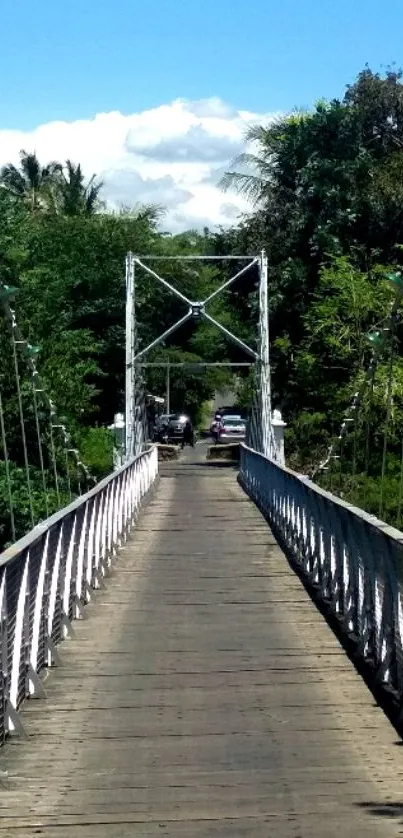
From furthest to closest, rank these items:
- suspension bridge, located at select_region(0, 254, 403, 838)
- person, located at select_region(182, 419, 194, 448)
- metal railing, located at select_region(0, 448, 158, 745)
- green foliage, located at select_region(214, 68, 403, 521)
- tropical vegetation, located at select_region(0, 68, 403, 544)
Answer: person, located at select_region(182, 419, 194, 448), green foliage, located at select_region(214, 68, 403, 521), tropical vegetation, located at select_region(0, 68, 403, 544), metal railing, located at select_region(0, 448, 158, 745), suspension bridge, located at select_region(0, 254, 403, 838)

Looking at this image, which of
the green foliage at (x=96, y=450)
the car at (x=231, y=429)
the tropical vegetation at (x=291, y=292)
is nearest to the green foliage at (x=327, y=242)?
the tropical vegetation at (x=291, y=292)

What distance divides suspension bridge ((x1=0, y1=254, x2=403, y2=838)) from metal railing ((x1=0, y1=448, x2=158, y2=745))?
0.08ft

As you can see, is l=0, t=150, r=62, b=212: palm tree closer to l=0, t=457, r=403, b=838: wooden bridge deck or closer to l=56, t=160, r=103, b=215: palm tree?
l=56, t=160, r=103, b=215: palm tree

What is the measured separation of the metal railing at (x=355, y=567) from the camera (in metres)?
9.60

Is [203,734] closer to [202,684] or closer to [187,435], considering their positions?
[202,684]

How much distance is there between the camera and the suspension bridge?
7215 mm

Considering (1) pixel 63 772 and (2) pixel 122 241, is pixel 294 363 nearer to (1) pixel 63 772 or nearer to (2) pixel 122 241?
(2) pixel 122 241

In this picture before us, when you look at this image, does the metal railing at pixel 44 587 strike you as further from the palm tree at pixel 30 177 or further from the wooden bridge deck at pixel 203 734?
the palm tree at pixel 30 177

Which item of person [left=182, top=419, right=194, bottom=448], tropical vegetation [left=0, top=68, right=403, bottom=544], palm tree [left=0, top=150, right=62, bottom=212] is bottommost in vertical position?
person [left=182, top=419, right=194, bottom=448]

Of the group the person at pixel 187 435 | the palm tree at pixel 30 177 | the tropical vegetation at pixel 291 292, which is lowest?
the person at pixel 187 435

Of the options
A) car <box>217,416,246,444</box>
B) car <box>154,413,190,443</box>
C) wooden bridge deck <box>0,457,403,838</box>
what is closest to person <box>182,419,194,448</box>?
car <box>154,413,190,443</box>

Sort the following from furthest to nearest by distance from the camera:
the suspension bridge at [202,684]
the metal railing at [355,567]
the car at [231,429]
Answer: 1. the car at [231,429]
2. the metal railing at [355,567]
3. the suspension bridge at [202,684]

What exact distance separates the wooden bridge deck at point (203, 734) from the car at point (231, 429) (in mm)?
50773

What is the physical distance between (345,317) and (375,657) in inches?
1468
